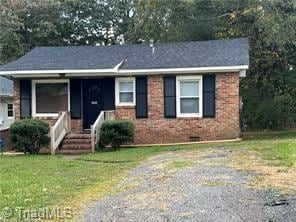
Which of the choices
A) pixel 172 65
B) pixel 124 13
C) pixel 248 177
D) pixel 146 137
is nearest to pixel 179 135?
pixel 146 137

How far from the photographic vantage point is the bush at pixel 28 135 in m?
16.2

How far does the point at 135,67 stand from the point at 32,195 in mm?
10791

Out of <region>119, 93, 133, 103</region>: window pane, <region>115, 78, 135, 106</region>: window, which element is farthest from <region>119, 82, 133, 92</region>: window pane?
<region>119, 93, 133, 103</region>: window pane

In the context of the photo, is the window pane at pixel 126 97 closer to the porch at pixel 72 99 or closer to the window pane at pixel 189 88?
the porch at pixel 72 99

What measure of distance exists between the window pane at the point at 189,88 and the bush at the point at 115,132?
9.20 ft

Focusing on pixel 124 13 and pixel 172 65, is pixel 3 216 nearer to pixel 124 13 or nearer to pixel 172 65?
pixel 172 65

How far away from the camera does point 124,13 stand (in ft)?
122

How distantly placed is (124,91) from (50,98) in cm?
294

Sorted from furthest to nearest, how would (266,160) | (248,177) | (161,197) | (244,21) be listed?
(244,21), (266,160), (248,177), (161,197)

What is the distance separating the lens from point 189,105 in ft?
60.3

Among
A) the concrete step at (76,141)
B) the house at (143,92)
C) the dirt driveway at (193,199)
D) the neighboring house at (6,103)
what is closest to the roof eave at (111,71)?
the house at (143,92)
